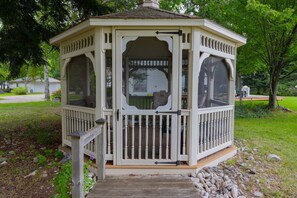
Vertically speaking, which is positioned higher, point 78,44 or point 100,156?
point 78,44

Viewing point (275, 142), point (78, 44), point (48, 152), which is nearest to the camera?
point (78, 44)

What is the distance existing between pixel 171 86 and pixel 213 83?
0.83m

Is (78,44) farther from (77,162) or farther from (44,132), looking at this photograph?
(44,132)

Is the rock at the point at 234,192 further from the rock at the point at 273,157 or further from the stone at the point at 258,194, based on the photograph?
the rock at the point at 273,157

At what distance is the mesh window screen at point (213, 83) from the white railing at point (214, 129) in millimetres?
144

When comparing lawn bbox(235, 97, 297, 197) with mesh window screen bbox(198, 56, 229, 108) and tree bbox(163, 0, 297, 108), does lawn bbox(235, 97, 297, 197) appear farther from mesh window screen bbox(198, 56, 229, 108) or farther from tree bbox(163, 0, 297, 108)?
tree bbox(163, 0, 297, 108)

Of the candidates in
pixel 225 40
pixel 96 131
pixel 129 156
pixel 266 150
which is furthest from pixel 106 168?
pixel 266 150

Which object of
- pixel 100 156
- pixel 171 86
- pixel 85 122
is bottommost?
pixel 100 156

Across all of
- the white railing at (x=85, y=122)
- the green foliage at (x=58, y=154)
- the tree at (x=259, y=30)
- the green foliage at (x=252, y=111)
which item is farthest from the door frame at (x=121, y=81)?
the green foliage at (x=252, y=111)

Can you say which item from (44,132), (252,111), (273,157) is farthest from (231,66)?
(252,111)

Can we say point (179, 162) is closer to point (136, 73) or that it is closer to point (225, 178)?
point (225, 178)

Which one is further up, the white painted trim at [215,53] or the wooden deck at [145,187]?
the white painted trim at [215,53]

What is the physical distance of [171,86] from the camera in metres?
4.17

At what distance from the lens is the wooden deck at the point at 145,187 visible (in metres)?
3.15
